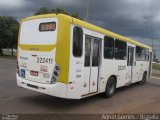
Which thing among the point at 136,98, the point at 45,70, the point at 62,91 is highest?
the point at 45,70

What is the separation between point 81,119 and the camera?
26.1 ft

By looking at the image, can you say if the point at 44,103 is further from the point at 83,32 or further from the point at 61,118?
the point at 83,32

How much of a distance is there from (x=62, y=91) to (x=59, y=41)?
1541 millimetres

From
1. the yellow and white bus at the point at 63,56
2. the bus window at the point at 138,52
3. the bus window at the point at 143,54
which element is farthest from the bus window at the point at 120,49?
the bus window at the point at 143,54

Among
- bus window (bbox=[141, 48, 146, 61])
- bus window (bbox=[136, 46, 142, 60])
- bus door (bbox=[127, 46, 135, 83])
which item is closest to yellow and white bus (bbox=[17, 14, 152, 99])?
bus door (bbox=[127, 46, 135, 83])

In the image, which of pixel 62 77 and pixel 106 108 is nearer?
pixel 62 77

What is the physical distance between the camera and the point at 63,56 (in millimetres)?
8414

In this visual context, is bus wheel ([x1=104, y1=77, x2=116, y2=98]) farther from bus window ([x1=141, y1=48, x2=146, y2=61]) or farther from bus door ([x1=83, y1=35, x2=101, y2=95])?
bus window ([x1=141, y1=48, x2=146, y2=61])

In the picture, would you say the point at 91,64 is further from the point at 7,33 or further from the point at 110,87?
the point at 7,33

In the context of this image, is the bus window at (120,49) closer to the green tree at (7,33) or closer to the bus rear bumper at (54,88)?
the bus rear bumper at (54,88)

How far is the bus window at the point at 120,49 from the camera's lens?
12195 millimetres

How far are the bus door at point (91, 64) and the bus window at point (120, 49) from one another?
1966 mm

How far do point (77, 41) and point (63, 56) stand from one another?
2.65 ft

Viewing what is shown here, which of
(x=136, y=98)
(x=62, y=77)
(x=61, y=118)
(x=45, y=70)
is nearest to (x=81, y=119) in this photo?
(x=61, y=118)
